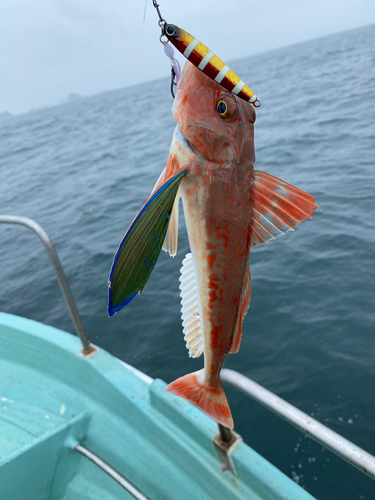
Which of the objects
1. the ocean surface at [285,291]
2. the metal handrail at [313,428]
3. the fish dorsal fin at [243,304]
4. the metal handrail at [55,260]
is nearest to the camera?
the fish dorsal fin at [243,304]

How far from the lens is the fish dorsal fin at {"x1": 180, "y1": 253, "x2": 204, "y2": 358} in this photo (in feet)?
5.47

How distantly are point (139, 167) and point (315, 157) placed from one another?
7444 mm

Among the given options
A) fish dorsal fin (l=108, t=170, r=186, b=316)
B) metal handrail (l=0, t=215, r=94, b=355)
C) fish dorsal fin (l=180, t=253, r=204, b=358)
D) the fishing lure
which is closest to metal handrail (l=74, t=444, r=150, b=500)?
metal handrail (l=0, t=215, r=94, b=355)

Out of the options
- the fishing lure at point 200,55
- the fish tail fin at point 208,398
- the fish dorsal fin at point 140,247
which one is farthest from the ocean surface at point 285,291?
the fishing lure at point 200,55

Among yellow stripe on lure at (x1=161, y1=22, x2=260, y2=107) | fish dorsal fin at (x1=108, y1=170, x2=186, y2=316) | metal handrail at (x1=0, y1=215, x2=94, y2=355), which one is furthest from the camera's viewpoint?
metal handrail at (x1=0, y1=215, x2=94, y2=355)

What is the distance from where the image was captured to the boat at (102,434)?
2670mm

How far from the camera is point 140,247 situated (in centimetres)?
133

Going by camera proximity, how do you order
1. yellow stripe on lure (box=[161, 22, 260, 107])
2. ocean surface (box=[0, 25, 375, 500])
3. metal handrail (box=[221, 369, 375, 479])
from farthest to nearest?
ocean surface (box=[0, 25, 375, 500]) < metal handrail (box=[221, 369, 375, 479]) < yellow stripe on lure (box=[161, 22, 260, 107])

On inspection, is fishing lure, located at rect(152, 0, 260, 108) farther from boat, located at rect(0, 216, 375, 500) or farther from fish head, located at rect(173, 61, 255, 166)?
boat, located at rect(0, 216, 375, 500)

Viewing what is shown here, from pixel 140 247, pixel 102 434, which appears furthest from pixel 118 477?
pixel 140 247

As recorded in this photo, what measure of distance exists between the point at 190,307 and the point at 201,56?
102cm

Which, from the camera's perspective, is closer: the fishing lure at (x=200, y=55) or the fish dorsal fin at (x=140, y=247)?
the fishing lure at (x=200, y=55)

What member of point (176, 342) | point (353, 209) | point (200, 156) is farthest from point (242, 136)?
point (353, 209)

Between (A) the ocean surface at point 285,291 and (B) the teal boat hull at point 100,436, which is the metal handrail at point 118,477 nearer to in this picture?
(B) the teal boat hull at point 100,436
